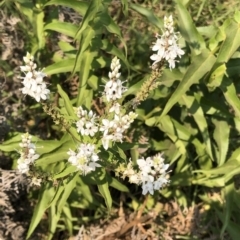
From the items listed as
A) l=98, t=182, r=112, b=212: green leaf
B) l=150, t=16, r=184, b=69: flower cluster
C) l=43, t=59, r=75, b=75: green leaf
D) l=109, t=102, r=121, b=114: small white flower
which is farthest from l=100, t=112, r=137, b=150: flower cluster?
l=43, t=59, r=75, b=75: green leaf

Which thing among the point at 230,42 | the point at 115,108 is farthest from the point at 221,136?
the point at 115,108

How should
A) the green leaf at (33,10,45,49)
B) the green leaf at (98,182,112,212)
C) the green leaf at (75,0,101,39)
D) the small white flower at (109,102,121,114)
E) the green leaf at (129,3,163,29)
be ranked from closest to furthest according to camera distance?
the small white flower at (109,102,121,114) < the green leaf at (75,0,101,39) < the green leaf at (98,182,112,212) < the green leaf at (129,3,163,29) < the green leaf at (33,10,45,49)

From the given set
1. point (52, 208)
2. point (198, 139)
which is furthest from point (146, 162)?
point (198, 139)

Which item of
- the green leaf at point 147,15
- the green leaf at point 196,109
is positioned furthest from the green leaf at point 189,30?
the green leaf at point 196,109

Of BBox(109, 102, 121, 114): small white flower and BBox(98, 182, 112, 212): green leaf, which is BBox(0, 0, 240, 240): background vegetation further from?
BBox(109, 102, 121, 114): small white flower

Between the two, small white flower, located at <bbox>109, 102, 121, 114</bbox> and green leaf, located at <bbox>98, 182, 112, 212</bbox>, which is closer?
small white flower, located at <bbox>109, 102, 121, 114</bbox>

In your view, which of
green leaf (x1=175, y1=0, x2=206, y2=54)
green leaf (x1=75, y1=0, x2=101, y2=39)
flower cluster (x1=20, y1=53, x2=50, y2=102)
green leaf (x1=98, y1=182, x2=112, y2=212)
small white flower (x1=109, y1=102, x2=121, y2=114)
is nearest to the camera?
flower cluster (x1=20, y1=53, x2=50, y2=102)
